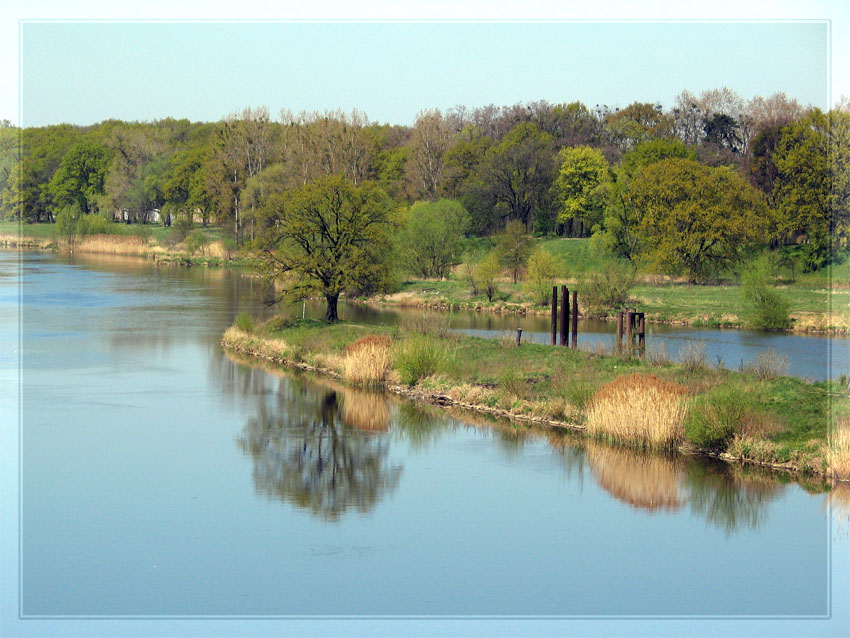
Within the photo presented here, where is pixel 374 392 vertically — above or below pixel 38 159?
below

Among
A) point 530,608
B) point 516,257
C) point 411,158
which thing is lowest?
point 530,608

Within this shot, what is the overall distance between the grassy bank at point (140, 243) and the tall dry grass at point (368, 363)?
5378cm

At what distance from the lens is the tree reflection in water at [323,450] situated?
22.2 m

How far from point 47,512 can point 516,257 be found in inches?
1909

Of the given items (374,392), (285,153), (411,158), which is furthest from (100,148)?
(374,392)

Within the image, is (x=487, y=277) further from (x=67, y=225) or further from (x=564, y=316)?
(x=67, y=225)

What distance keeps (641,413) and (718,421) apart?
6.19 ft

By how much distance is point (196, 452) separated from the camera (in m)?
25.4

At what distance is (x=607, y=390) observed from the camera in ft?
86.2

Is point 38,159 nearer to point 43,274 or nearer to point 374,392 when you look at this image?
point 43,274

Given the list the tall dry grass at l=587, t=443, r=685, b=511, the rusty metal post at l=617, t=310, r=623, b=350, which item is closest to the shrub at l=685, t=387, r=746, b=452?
the tall dry grass at l=587, t=443, r=685, b=511

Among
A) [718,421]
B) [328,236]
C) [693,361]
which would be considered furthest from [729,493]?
[328,236]

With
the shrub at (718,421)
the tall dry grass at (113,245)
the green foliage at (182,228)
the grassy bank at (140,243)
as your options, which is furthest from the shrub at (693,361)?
the tall dry grass at (113,245)

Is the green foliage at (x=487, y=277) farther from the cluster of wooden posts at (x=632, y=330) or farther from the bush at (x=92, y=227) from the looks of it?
the bush at (x=92, y=227)
